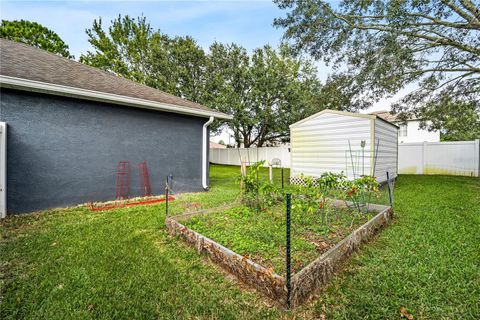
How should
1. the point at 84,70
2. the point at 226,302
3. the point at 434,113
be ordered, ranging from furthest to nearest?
1. the point at 434,113
2. the point at 84,70
3. the point at 226,302

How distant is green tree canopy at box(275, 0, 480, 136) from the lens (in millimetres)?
5449

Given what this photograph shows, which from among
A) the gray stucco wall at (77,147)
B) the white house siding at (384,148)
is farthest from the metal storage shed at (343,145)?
the gray stucco wall at (77,147)

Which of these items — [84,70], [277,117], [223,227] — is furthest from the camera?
[277,117]

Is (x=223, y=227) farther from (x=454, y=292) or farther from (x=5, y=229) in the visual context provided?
(x=5, y=229)

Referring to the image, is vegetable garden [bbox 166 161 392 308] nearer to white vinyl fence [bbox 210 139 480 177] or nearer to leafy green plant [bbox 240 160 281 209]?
leafy green plant [bbox 240 160 281 209]

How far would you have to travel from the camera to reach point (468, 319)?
162cm

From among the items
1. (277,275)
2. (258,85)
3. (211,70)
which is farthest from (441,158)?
(211,70)

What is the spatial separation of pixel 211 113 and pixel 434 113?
9.14 m

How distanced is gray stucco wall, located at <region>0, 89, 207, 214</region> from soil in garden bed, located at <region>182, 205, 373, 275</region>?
2899mm

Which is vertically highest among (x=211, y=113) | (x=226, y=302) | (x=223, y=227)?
(x=211, y=113)

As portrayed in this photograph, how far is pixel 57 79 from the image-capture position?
174 inches

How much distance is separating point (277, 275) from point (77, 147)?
16.7ft

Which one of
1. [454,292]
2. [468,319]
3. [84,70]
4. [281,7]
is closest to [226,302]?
[468,319]

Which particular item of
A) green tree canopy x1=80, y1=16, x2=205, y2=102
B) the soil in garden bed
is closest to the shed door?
the soil in garden bed
